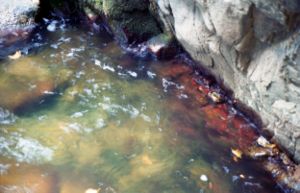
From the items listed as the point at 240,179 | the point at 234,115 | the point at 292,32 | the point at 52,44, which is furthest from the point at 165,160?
the point at 52,44

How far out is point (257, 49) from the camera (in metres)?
4.25

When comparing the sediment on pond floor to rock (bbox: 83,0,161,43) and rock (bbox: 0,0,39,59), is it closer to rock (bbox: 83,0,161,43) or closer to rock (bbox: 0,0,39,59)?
rock (bbox: 83,0,161,43)

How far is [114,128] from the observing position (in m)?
4.87

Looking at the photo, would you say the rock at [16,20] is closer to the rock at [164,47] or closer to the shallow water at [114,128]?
the shallow water at [114,128]

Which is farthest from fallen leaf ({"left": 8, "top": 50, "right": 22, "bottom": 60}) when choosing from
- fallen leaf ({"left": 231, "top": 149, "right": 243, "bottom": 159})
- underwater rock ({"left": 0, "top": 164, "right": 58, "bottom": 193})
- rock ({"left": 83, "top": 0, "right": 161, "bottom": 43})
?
fallen leaf ({"left": 231, "top": 149, "right": 243, "bottom": 159})

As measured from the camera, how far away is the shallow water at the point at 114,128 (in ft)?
14.1

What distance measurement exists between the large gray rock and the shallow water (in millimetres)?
469

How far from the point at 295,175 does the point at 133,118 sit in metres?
2.06

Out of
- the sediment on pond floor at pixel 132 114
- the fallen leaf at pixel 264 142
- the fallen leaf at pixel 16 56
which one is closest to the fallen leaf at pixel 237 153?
the sediment on pond floor at pixel 132 114

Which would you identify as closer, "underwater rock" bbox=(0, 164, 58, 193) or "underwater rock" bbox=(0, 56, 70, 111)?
"underwater rock" bbox=(0, 164, 58, 193)

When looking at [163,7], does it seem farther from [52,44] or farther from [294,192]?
[294,192]

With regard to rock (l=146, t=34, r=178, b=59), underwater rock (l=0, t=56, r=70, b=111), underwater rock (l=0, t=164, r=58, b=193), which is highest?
rock (l=146, t=34, r=178, b=59)

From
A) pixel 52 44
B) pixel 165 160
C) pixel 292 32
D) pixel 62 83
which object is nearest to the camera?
pixel 292 32

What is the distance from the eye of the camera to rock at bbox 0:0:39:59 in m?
6.30
